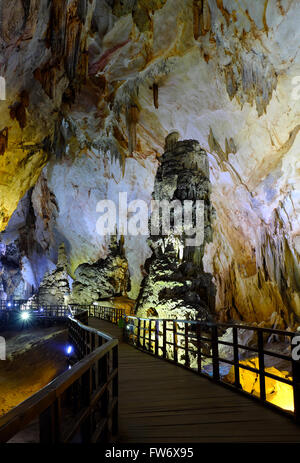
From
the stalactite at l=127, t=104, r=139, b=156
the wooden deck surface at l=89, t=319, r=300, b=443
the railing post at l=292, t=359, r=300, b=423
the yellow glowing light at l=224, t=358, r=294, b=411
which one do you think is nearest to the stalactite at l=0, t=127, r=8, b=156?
the stalactite at l=127, t=104, r=139, b=156

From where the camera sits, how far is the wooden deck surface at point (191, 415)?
2.63m

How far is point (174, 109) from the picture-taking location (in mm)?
13430

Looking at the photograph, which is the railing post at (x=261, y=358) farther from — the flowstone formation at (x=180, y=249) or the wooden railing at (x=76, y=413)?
the flowstone formation at (x=180, y=249)

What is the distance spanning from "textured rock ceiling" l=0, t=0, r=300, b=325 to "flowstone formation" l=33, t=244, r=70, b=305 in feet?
20.7

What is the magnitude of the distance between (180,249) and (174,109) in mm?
6249

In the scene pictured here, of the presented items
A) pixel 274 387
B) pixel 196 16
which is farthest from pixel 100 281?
pixel 196 16

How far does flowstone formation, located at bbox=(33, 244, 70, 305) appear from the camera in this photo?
21906 millimetres

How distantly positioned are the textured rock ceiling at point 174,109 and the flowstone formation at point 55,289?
6.30 meters

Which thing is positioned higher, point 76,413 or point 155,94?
point 155,94

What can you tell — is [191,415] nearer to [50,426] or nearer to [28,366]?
[50,426]

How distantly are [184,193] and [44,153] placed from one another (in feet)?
24.6

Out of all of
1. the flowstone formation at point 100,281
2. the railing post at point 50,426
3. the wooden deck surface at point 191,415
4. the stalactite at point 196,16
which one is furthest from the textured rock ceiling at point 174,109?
the railing post at point 50,426

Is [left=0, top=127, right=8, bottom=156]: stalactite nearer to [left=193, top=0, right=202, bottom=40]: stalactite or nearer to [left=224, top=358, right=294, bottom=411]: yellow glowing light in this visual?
[left=193, top=0, right=202, bottom=40]: stalactite

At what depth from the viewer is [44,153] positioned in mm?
15203
